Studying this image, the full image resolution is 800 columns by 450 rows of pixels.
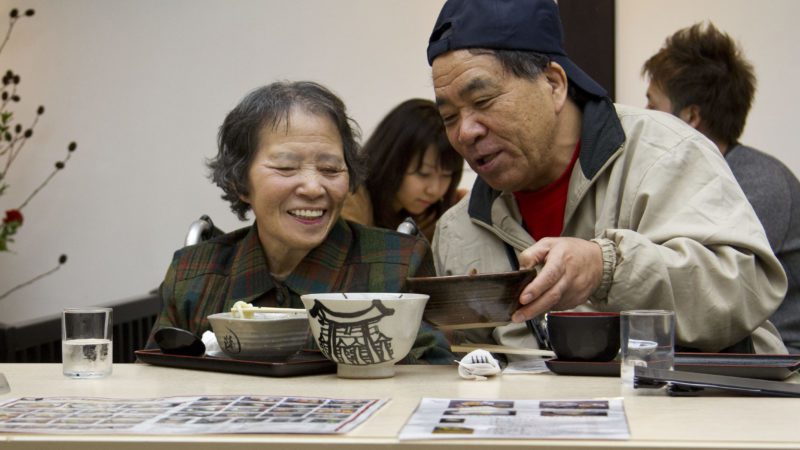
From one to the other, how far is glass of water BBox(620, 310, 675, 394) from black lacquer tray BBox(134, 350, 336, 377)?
42 centimetres

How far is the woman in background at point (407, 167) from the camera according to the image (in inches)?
128

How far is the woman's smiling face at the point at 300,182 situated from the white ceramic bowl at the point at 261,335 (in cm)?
46

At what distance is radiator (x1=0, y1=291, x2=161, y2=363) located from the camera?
2492 millimetres

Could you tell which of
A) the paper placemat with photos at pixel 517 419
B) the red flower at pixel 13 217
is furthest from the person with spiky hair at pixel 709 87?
the red flower at pixel 13 217

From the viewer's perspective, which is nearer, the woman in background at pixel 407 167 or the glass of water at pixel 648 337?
the glass of water at pixel 648 337

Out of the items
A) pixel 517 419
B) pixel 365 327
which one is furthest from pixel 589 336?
pixel 517 419

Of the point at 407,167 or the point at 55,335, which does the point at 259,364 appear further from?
the point at 407,167

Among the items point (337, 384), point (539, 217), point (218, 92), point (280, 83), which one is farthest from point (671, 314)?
point (218, 92)

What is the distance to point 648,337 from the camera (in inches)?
49.4

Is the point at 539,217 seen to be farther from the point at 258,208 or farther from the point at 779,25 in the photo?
the point at 779,25

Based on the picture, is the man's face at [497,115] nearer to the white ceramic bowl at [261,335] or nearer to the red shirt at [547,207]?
the red shirt at [547,207]

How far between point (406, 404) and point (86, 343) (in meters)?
0.56

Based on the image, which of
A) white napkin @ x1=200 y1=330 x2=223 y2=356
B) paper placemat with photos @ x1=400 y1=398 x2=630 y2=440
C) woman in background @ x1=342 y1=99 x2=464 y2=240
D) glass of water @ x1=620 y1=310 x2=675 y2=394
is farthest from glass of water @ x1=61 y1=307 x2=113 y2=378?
woman in background @ x1=342 y1=99 x2=464 y2=240

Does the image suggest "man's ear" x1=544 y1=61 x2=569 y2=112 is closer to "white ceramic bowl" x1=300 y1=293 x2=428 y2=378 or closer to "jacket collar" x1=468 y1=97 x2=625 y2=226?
"jacket collar" x1=468 y1=97 x2=625 y2=226
